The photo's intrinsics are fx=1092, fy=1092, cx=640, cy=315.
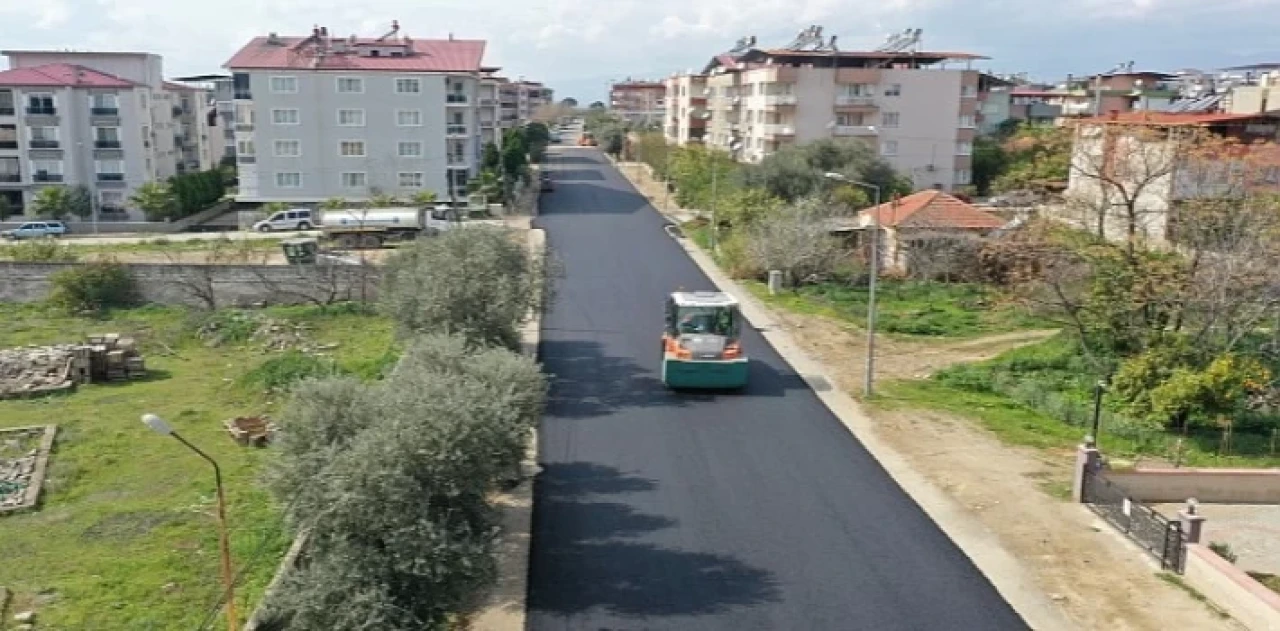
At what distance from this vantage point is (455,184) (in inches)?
2633

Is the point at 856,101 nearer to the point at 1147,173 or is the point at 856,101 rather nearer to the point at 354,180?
the point at 354,180

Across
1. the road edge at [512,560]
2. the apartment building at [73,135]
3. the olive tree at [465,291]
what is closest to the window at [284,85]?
the apartment building at [73,135]

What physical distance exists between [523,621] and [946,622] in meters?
6.02

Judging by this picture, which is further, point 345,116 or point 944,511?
point 345,116

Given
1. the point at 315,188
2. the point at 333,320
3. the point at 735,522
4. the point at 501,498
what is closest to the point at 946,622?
the point at 735,522

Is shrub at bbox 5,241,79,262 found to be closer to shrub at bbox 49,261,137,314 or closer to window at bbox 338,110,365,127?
shrub at bbox 49,261,137,314

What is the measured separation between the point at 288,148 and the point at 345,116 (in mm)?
3735

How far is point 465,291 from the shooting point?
2406cm

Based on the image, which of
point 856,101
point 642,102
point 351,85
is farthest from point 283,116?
point 642,102

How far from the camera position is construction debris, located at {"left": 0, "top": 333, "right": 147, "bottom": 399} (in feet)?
98.1

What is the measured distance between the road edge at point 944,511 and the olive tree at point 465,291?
814 centimetres

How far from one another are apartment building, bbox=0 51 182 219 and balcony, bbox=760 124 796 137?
1559 inches

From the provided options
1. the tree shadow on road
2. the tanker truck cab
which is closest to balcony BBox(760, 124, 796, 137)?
the tanker truck cab

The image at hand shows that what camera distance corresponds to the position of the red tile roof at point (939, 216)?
42844 millimetres
